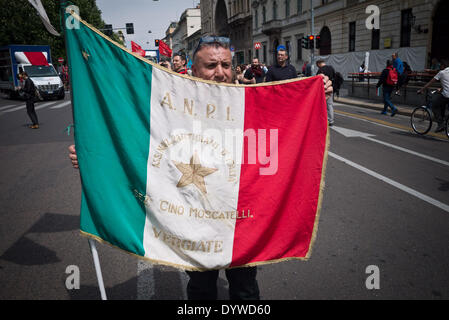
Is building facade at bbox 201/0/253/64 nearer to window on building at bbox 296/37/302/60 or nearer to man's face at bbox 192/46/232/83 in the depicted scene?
window on building at bbox 296/37/302/60

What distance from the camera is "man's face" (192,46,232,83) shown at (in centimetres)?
221

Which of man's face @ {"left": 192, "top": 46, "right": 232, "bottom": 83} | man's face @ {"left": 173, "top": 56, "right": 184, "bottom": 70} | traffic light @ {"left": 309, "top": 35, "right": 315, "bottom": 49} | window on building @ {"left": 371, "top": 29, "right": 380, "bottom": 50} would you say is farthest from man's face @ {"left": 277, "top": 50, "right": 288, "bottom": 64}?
window on building @ {"left": 371, "top": 29, "right": 380, "bottom": 50}

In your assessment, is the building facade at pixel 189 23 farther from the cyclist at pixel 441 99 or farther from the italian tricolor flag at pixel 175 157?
the italian tricolor flag at pixel 175 157

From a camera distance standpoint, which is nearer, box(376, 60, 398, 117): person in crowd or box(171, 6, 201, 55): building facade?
box(376, 60, 398, 117): person in crowd

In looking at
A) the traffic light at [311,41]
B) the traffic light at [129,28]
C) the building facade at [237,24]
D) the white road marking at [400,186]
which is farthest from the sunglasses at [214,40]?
the building facade at [237,24]

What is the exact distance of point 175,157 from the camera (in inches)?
79.3

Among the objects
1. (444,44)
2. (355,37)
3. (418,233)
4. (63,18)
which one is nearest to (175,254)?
(63,18)

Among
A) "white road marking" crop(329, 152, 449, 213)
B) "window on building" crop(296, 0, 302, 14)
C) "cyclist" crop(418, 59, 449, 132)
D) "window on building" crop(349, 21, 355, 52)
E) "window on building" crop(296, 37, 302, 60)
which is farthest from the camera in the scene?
"window on building" crop(296, 37, 302, 60)

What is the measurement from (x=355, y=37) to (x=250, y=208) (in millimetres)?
Result: 29474

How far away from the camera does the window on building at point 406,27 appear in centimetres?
2180

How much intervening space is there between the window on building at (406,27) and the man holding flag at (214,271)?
78.2 ft

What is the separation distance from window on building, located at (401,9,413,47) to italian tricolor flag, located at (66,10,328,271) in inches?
947

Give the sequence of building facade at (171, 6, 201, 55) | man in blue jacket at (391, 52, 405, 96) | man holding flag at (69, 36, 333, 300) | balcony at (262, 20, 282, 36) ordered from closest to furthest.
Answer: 1. man holding flag at (69, 36, 333, 300)
2. man in blue jacket at (391, 52, 405, 96)
3. balcony at (262, 20, 282, 36)
4. building facade at (171, 6, 201, 55)

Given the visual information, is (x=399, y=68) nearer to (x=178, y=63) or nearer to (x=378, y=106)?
(x=378, y=106)
